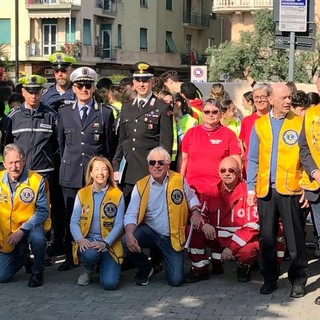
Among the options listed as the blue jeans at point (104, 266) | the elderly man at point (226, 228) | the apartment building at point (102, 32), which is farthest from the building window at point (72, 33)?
the blue jeans at point (104, 266)

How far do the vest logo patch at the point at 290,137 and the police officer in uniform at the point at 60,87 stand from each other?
9.72 ft

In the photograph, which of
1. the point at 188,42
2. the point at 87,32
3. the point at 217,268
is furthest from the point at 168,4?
the point at 217,268

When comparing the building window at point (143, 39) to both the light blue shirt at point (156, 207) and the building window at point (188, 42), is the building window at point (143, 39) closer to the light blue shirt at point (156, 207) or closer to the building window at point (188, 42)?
the building window at point (188, 42)

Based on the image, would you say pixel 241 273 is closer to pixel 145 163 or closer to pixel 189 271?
pixel 189 271

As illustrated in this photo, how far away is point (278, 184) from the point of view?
6.69m

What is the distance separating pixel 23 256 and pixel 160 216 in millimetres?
1519

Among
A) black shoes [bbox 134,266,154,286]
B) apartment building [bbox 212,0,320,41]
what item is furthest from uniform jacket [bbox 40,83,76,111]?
apartment building [bbox 212,0,320,41]

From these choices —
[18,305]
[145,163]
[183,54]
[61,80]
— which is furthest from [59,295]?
[183,54]

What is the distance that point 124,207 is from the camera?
7594mm

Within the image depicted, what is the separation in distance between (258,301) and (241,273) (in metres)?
0.69

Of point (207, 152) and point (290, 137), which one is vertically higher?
point (290, 137)

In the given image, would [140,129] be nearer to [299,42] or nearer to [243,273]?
[243,273]

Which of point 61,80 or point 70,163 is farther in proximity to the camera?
point 61,80

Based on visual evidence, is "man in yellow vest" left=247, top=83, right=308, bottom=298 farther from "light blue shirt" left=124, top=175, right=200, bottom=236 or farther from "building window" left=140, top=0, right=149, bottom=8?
"building window" left=140, top=0, right=149, bottom=8
